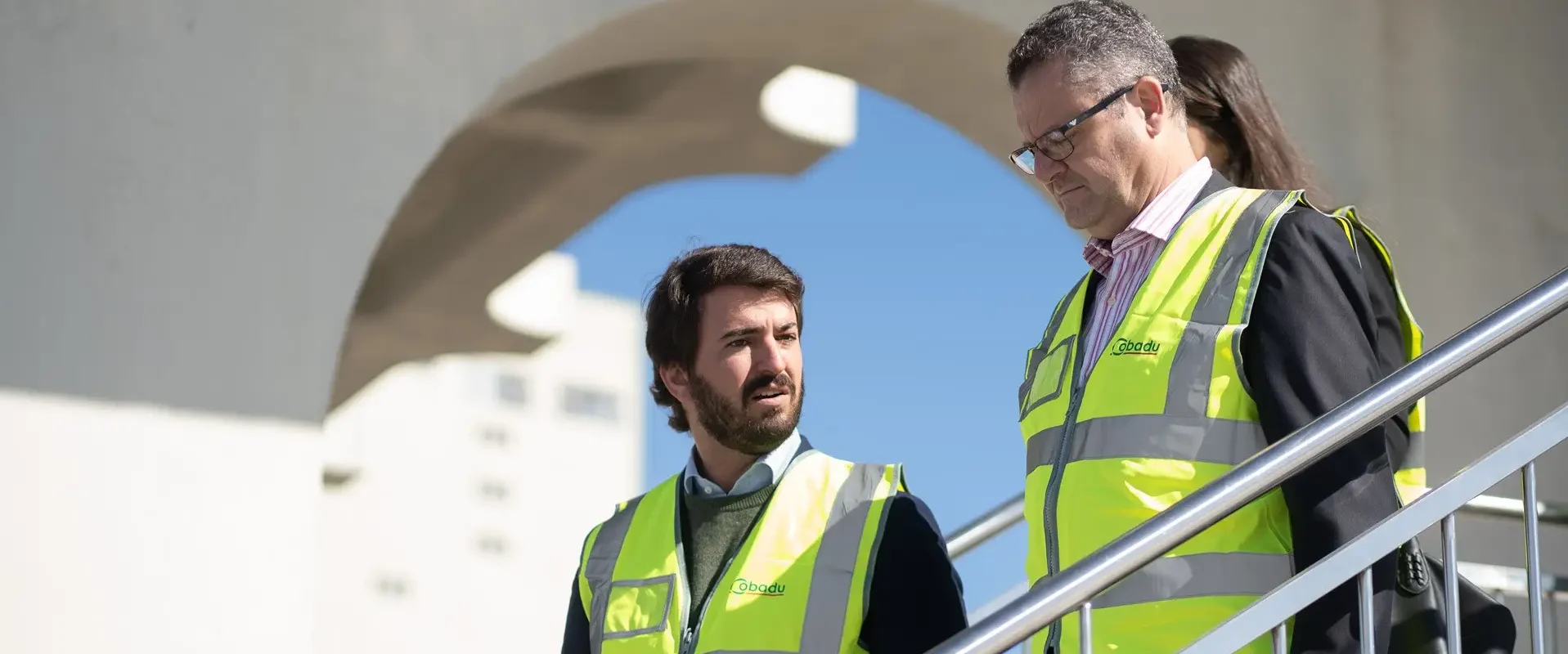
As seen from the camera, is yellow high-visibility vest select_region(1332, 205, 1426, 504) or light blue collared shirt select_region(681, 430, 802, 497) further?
light blue collared shirt select_region(681, 430, 802, 497)

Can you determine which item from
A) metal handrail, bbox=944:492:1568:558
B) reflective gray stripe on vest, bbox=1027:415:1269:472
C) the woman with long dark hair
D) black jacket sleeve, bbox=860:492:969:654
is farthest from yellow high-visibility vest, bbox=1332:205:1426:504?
metal handrail, bbox=944:492:1568:558

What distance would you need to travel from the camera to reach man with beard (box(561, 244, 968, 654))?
2.97 m

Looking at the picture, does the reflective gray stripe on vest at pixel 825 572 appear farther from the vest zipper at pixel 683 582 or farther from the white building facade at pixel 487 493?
the white building facade at pixel 487 493

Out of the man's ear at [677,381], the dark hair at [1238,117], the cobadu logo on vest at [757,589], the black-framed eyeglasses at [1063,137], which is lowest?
the cobadu logo on vest at [757,589]

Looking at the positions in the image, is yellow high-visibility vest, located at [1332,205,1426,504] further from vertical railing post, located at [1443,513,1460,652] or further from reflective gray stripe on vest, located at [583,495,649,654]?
reflective gray stripe on vest, located at [583,495,649,654]

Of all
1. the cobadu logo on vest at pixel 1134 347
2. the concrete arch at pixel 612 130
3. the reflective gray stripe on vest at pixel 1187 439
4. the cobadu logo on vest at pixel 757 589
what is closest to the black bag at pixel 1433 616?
the reflective gray stripe on vest at pixel 1187 439

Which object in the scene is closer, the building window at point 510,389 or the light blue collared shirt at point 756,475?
the light blue collared shirt at point 756,475

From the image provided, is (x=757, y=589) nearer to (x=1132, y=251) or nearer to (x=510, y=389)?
(x=1132, y=251)

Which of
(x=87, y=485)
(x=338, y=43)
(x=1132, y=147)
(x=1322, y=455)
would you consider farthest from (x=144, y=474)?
(x=1322, y=455)

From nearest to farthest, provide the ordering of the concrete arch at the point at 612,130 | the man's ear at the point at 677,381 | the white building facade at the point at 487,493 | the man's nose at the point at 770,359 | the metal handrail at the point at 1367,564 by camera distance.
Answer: the metal handrail at the point at 1367,564
the man's nose at the point at 770,359
the man's ear at the point at 677,381
the concrete arch at the point at 612,130
the white building facade at the point at 487,493

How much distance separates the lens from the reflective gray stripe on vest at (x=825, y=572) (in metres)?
2.96

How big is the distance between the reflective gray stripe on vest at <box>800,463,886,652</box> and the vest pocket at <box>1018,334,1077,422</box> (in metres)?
0.33

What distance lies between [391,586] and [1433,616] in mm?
43317

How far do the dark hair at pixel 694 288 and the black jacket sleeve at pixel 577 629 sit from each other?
1.23ft
